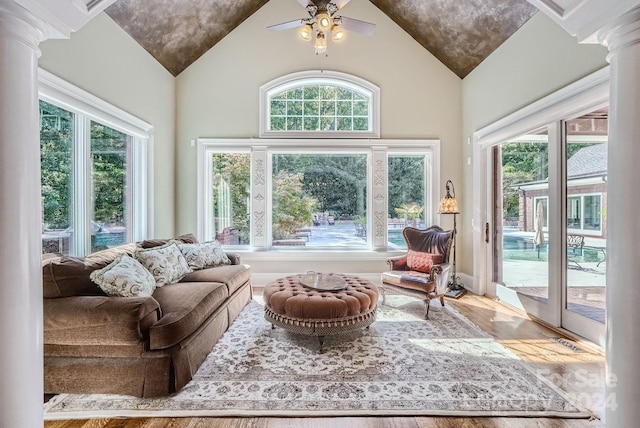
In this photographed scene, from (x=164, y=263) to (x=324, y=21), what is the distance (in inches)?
112

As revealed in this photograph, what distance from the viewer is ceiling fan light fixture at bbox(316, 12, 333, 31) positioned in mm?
2871

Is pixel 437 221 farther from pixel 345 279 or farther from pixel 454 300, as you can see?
pixel 345 279

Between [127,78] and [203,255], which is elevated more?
[127,78]

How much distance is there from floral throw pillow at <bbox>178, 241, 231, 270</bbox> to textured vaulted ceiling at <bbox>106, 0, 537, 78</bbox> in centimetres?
280

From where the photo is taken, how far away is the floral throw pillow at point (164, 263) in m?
3.08

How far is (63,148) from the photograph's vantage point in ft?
10.1

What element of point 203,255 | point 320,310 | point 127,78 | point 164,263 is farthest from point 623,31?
point 127,78

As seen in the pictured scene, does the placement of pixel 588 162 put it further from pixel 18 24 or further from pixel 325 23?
pixel 18 24

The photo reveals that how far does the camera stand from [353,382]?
7.55 feet

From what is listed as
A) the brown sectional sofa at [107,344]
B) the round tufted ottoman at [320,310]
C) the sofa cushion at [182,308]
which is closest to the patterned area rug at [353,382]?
the brown sectional sofa at [107,344]

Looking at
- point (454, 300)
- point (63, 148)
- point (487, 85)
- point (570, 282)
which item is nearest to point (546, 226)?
point (570, 282)

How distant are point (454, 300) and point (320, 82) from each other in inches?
158

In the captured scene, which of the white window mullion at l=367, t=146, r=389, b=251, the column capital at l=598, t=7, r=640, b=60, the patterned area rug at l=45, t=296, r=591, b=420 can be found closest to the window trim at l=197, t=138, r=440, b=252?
the white window mullion at l=367, t=146, r=389, b=251

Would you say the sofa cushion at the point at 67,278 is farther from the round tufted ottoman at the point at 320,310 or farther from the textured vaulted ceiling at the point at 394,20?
the textured vaulted ceiling at the point at 394,20
